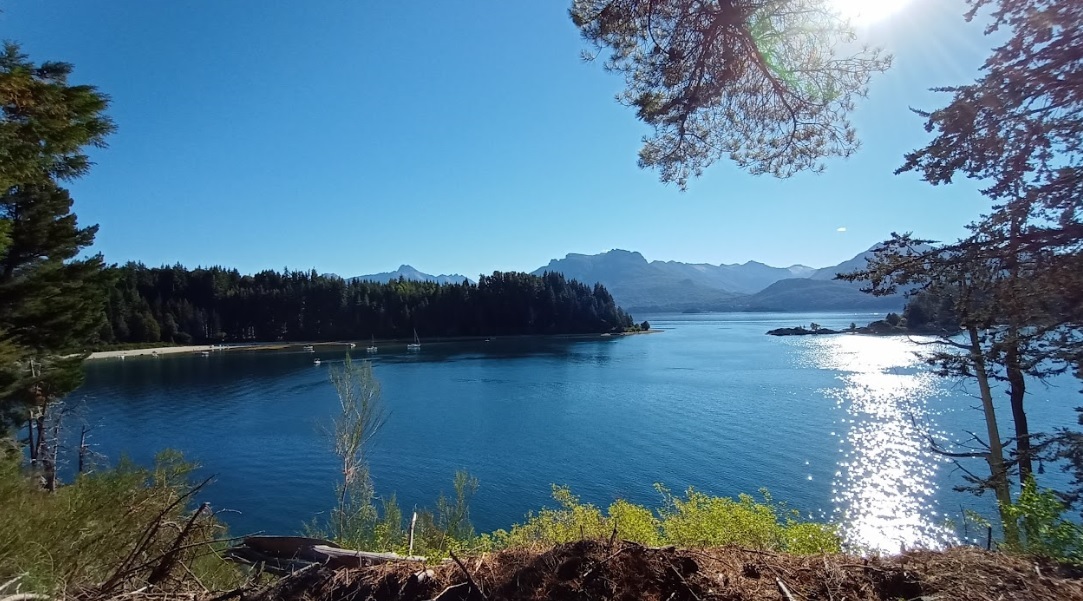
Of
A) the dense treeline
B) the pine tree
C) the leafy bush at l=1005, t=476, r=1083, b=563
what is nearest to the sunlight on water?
the leafy bush at l=1005, t=476, r=1083, b=563

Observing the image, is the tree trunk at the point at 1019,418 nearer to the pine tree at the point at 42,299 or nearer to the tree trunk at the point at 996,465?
the tree trunk at the point at 996,465

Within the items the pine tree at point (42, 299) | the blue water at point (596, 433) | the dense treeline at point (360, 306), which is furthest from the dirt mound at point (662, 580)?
the dense treeline at point (360, 306)

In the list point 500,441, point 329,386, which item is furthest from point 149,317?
point 500,441

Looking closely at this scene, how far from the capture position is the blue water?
727 inches

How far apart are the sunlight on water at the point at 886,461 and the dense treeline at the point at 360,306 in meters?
59.0

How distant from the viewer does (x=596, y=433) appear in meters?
27.8

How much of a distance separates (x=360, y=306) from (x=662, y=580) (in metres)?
96.2

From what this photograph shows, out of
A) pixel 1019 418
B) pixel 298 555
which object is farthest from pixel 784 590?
pixel 1019 418

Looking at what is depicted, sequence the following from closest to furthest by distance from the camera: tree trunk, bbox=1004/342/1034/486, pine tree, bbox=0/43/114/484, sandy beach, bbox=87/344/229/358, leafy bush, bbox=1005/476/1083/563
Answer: leafy bush, bbox=1005/476/1083/563
tree trunk, bbox=1004/342/1034/486
pine tree, bbox=0/43/114/484
sandy beach, bbox=87/344/229/358

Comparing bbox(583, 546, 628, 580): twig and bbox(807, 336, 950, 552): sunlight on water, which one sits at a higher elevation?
bbox(583, 546, 628, 580): twig

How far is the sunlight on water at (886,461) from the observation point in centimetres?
1586

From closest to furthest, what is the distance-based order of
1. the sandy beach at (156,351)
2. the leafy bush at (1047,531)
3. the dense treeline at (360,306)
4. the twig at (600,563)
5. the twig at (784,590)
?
the twig at (784,590)
the twig at (600,563)
the leafy bush at (1047,531)
the sandy beach at (156,351)
the dense treeline at (360,306)

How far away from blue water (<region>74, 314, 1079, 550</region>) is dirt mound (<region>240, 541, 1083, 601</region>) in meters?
3.38

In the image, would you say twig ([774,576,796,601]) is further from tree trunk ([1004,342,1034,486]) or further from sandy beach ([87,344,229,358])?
sandy beach ([87,344,229,358])
